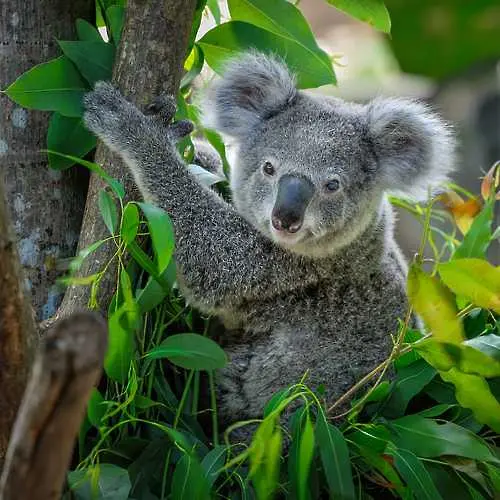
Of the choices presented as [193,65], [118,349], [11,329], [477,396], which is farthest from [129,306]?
[193,65]

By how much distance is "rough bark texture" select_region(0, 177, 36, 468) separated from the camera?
1.11 m

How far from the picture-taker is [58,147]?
2.12 meters

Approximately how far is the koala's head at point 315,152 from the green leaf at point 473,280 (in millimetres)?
789

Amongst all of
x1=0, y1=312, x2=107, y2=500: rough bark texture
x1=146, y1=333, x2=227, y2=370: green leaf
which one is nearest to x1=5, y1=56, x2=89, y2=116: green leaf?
x1=146, y1=333, x2=227, y2=370: green leaf

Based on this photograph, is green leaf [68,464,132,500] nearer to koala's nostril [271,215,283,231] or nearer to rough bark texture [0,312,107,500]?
rough bark texture [0,312,107,500]

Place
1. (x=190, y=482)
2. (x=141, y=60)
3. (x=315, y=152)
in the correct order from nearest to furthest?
(x=190, y=482)
(x=141, y=60)
(x=315, y=152)

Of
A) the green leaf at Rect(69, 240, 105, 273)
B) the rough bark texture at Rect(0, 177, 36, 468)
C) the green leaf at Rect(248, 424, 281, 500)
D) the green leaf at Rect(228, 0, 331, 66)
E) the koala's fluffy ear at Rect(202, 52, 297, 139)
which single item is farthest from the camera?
the koala's fluffy ear at Rect(202, 52, 297, 139)

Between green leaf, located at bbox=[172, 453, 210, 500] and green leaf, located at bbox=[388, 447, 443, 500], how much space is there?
20.3 inches

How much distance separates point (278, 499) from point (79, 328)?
1501mm

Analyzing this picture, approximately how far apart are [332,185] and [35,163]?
103 centimetres

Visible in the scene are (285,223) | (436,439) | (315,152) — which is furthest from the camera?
(315,152)

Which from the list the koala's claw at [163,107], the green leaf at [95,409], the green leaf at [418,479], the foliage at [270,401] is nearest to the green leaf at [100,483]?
the foliage at [270,401]

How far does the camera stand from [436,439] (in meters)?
1.89

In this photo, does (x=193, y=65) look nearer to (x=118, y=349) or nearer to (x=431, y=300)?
(x=118, y=349)
